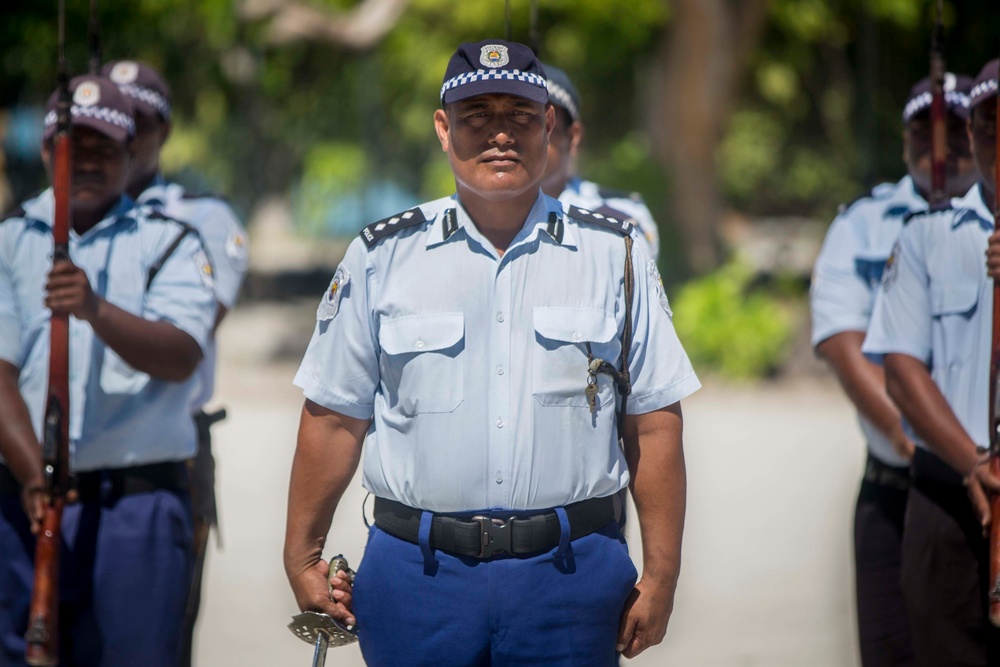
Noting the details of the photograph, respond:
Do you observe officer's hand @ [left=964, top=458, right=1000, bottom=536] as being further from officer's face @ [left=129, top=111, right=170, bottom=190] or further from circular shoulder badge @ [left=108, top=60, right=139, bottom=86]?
circular shoulder badge @ [left=108, top=60, right=139, bottom=86]

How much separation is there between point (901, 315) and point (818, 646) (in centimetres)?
243

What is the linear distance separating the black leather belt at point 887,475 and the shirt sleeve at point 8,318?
8.37 ft

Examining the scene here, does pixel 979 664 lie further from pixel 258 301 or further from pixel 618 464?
pixel 258 301

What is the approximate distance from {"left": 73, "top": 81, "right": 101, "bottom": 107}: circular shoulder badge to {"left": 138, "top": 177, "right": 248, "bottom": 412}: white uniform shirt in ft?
1.93

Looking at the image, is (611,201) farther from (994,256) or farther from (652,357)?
(652,357)

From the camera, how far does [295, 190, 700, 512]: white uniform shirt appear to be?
2791 mm

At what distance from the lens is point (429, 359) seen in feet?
9.22

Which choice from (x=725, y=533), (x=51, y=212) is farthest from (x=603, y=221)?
(x=725, y=533)

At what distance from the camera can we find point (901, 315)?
3.59 meters

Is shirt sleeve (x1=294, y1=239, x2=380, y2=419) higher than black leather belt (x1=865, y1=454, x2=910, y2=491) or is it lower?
higher

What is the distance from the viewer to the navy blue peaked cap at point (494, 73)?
2838mm

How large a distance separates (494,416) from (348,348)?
0.35m

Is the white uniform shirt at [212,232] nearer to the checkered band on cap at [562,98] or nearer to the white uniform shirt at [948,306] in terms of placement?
the checkered band on cap at [562,98]

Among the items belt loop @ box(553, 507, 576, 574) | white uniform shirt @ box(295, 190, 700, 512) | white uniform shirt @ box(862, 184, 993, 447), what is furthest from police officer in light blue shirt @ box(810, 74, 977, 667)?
belt loop @ box(553, 507, 576, 574)
